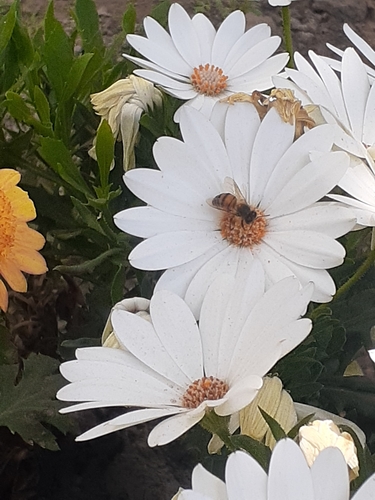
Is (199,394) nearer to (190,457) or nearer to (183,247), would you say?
(183,247)

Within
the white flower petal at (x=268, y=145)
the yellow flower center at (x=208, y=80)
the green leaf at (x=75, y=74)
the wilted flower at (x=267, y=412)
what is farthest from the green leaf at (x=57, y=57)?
the wilted flower at (x=267, y=412)

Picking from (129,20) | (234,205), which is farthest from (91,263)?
(129,20)

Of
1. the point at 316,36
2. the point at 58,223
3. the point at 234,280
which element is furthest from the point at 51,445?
the point at 316,36

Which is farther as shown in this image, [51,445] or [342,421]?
[51,445]

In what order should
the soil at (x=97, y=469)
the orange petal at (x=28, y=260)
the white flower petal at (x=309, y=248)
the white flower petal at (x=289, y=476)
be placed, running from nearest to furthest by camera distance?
the white flower petal at (x=289, y=476) → the white flower petal at (x=309, y=248) → the orange petal at (x=28, y=260) → the soil at (x=97, y=469)

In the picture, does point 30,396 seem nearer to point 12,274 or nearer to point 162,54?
point 12,274

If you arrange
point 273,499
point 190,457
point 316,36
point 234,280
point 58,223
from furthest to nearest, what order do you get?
point 316,36
point 190,457
point 58,223
point 234,280
point 273,499

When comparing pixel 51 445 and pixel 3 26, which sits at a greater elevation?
pixel 3 26

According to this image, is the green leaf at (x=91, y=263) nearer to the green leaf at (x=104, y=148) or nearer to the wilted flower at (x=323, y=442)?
the green leaf at (x=104, y=148)
